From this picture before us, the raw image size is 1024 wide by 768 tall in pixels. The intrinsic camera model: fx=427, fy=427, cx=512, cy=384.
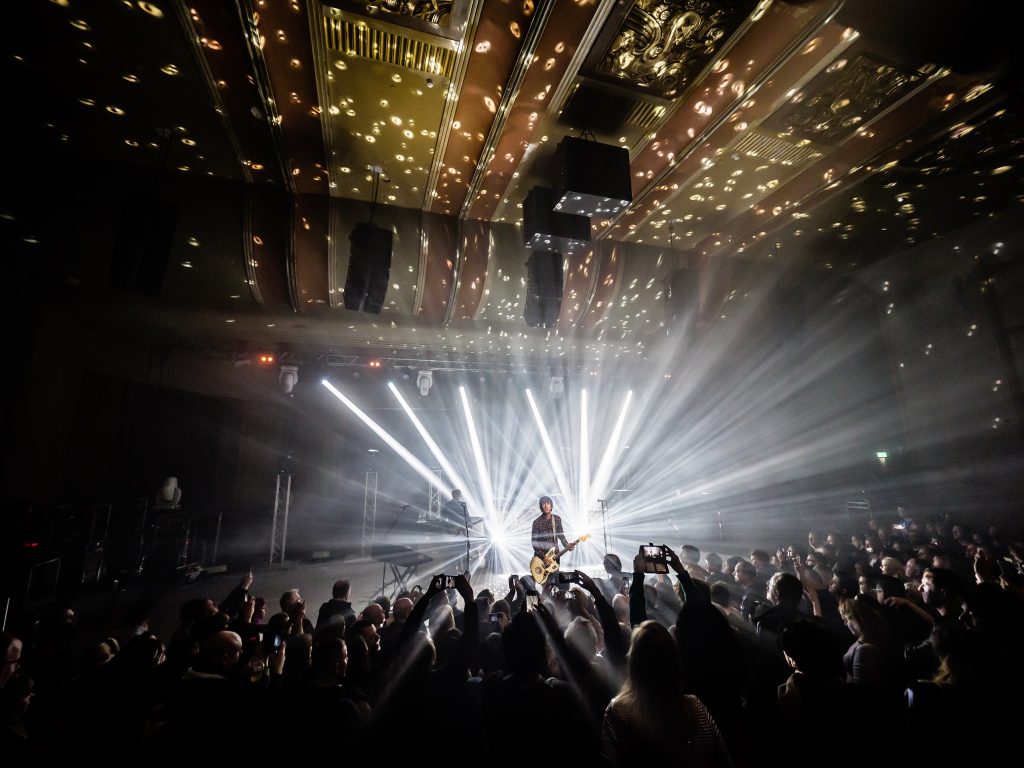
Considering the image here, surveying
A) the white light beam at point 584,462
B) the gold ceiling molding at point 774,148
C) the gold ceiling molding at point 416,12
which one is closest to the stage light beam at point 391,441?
the white light beam at point 584,462

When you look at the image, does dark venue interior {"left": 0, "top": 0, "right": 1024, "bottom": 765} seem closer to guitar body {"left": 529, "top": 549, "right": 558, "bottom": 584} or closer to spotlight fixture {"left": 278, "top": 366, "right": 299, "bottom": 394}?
spotlight fixture {"left": 278, "top": 366, "right": 299, "bottom": 394}

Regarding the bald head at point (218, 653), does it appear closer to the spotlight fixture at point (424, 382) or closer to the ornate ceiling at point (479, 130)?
the ornate ceiling at point (479, 130)

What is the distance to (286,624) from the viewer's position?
2.91 metres

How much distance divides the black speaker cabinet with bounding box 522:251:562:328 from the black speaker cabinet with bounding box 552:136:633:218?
48.3 inches

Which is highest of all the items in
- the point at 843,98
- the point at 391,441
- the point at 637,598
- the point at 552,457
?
the point at 843,98

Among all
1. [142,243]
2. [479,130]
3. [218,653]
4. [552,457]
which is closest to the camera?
[218,653]

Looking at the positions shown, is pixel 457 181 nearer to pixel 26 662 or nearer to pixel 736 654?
pixel 736 654

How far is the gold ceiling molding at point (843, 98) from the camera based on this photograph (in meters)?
3.42

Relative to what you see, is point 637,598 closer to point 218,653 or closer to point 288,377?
point 218,653

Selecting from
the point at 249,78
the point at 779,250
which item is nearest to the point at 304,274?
the point at 249,78

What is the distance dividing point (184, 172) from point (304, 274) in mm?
1379

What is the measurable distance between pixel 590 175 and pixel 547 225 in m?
0.70

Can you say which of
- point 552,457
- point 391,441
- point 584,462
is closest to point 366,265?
point 391,441

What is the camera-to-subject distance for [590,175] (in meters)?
3.68
